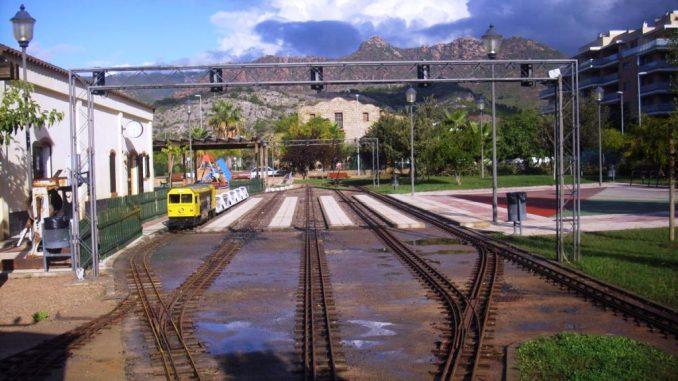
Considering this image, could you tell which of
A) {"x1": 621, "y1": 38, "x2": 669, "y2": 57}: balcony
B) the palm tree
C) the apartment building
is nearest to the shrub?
the apartment building

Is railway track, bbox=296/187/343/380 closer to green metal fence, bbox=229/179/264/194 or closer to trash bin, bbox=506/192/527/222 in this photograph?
trash bin, bbox=506/192/527/222

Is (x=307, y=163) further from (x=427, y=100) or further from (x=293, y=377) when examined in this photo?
(x=293, y=377)

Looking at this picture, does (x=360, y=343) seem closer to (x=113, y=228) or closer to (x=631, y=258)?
(x=631, y=258)

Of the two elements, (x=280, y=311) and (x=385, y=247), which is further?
(x=385, y=247)

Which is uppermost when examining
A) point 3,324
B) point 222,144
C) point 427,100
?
point 427,100

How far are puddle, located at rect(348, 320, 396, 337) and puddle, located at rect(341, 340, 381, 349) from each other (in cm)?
44

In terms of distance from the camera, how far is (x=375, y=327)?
38.8 ft

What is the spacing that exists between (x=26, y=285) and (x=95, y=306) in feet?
11.8

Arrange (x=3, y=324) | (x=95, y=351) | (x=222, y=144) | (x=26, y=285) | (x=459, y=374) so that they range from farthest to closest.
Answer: (x=222, y=144) < (x=26, y=285) < (x=3, y=324) < (x=95, y=351) < (x=459, y=374)

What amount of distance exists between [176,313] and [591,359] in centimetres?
734

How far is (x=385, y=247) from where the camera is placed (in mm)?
23438

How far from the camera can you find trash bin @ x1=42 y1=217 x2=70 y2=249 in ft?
60.3

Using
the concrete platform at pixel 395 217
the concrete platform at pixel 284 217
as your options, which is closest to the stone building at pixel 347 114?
the concrete platform at pixel 284 217

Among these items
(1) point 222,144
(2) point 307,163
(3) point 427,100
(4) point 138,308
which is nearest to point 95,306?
(4) point 138,308
